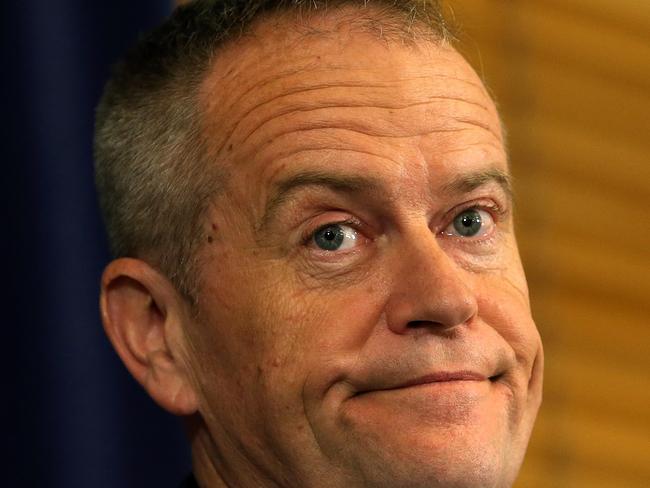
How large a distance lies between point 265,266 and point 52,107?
95 cm

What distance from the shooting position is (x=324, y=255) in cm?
232

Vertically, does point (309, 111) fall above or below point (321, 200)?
above

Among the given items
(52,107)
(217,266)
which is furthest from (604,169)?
(217,266)

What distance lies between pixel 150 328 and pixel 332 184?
1.61 feet

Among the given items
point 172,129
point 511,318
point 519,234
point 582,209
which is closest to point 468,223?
point 511,318

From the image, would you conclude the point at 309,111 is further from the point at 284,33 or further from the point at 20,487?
the point at 20,487

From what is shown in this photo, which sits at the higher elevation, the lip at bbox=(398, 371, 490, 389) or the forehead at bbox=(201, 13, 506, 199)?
the forehead at bbox=(201, 13, 506, 199)

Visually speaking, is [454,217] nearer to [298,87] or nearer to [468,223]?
[468,223]

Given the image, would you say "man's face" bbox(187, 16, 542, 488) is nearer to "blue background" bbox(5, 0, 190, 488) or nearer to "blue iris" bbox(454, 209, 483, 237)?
"blue iris" bbox(454, 209, 483, 237)

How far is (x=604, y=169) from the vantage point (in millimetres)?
4355

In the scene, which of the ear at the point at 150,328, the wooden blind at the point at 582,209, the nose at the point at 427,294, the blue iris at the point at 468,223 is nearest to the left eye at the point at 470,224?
the blue iris at the point at 468,223

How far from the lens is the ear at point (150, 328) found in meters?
2.47

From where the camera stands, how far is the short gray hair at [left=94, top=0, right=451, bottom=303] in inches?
96.5

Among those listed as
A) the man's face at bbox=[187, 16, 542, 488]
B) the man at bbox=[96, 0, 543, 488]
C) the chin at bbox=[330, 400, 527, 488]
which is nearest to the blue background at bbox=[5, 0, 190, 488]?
the man at bbox=[96, 0, 543, 488]
